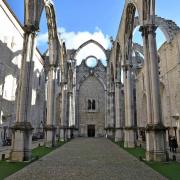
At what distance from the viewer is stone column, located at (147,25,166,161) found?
9344mm

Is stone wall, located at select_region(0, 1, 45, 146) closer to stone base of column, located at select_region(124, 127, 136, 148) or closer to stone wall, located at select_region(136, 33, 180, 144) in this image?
stone base of column, located at select_region(124, 127, 136, 148)

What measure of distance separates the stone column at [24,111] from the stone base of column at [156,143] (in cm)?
555

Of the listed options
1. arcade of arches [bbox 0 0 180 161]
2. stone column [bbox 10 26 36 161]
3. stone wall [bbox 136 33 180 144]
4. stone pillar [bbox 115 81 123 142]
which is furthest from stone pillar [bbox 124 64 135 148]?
stone column [bbox 10 26 36 161]

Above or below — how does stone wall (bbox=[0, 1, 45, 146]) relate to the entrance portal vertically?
above

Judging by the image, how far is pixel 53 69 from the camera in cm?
1764

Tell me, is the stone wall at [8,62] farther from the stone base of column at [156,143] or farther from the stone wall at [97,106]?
the stone wall at [97,106]

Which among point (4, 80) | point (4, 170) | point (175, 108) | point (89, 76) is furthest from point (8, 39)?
point (89, 76)

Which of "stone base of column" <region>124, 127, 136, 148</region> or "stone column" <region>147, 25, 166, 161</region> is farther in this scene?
"stone base of column" <region>124, 127, 136, 148</region>

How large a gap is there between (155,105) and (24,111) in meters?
6.29

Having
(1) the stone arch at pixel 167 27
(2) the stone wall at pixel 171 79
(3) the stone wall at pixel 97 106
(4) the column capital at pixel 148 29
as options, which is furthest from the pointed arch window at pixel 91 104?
(4) the column capital at pixel 148 29

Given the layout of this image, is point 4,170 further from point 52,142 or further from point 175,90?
point 175,90

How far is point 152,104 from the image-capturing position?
10.2 metres

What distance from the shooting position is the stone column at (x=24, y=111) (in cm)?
952

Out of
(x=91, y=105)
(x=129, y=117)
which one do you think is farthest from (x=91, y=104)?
(x=129, y=117)
